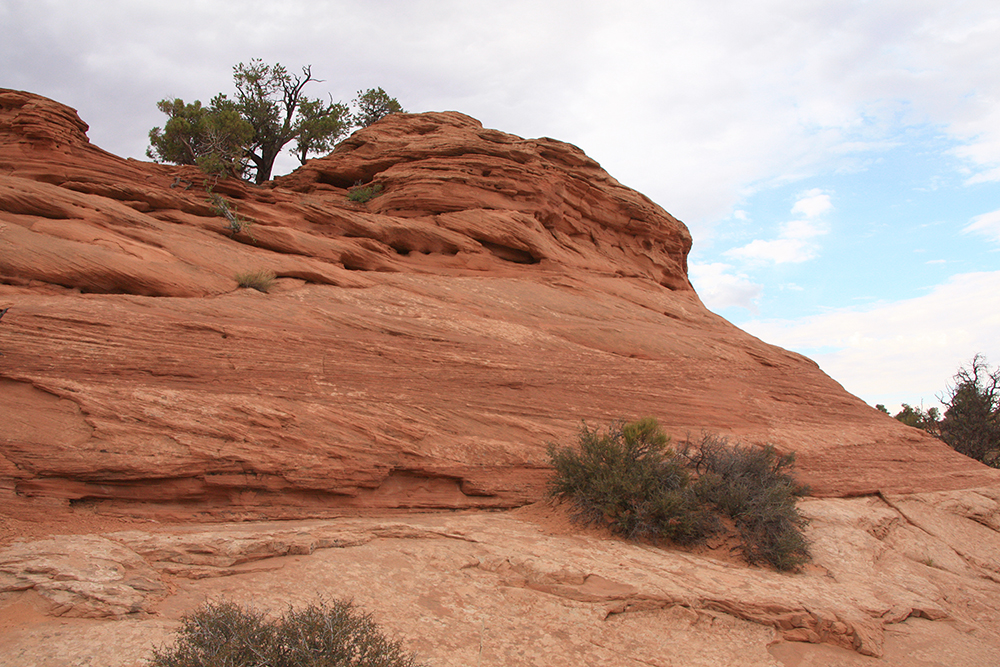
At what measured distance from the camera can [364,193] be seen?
664 inches

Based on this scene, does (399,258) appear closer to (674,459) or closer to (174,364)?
(174,364)

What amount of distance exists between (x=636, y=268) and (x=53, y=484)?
54.1 feet

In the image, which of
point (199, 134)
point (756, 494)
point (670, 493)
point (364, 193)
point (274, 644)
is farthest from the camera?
point (199, 134)

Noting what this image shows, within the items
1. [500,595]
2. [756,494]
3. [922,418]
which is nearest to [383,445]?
[500,595]

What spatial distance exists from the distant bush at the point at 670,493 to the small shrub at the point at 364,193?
1062 centimetres

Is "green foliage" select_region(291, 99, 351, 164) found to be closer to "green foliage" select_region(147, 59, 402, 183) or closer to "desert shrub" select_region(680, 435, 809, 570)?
"green foliage" select_region(147, 59, 402, 183)

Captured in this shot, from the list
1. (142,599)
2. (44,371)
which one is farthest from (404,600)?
(44,371)

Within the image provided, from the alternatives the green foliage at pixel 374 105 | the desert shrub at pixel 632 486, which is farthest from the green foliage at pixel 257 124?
the desert shrub at pixel 632 486

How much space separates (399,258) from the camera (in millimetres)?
14164

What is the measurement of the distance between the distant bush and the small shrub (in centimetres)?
1062

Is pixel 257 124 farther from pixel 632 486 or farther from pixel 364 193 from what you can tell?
pixel 632 486

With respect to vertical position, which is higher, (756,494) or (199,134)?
(199,134)

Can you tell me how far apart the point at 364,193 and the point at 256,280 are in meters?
7.15

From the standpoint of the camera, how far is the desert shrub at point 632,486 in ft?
26.9
